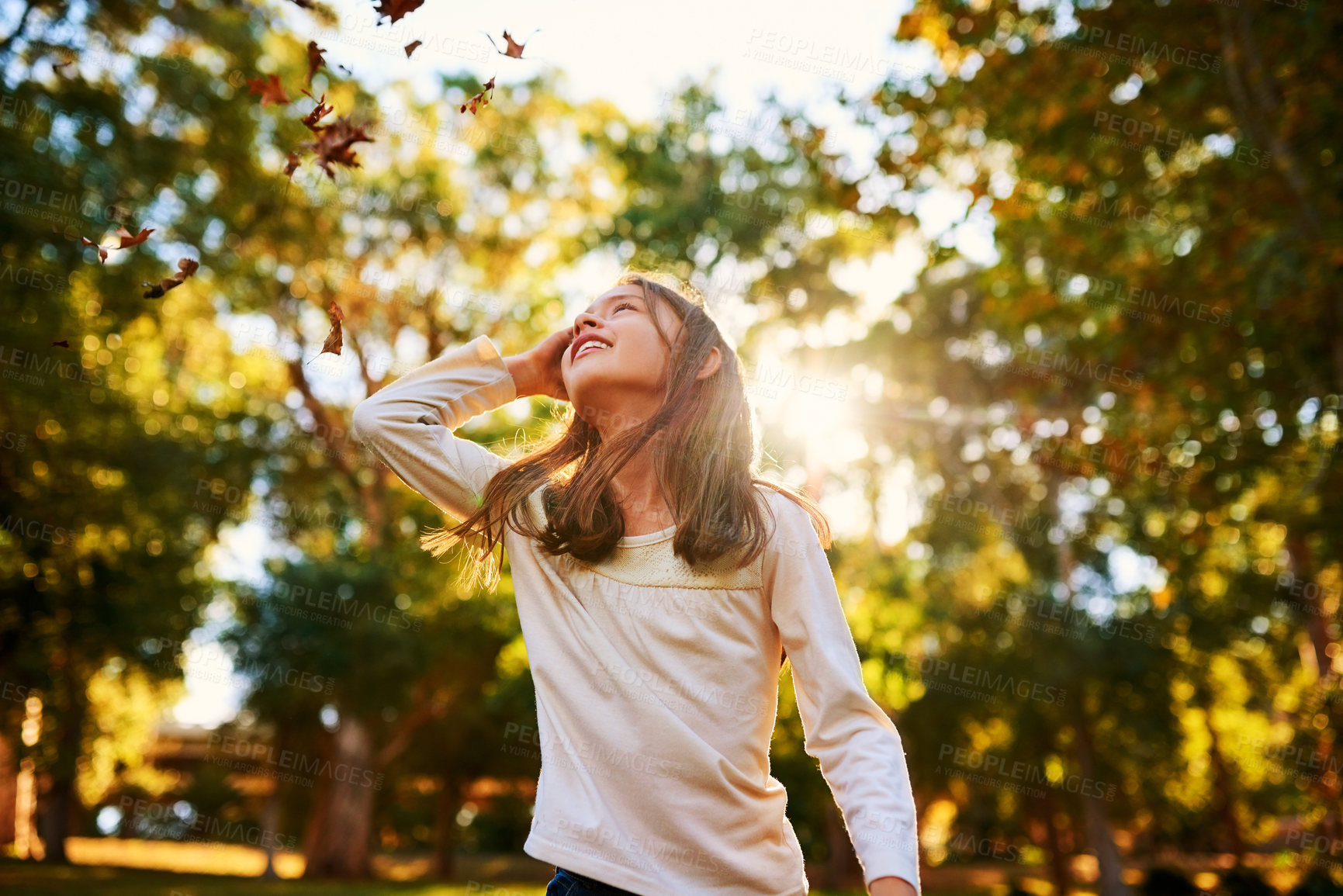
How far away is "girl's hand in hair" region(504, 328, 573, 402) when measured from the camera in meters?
2.58

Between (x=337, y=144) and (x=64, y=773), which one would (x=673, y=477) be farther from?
(x=64, y=773)

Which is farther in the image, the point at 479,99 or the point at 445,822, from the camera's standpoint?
the point at 445,822

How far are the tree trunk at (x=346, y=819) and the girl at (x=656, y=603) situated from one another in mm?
20647

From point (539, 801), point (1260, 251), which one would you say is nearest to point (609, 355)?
point (539, 801)

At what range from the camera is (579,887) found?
180cm

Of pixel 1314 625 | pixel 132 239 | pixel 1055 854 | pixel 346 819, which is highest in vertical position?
pixel 132 239

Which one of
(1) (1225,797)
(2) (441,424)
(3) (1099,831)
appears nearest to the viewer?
(2) (441,424)

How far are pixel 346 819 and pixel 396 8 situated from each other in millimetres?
22937

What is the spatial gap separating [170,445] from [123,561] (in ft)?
6.88

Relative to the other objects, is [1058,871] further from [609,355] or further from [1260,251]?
[609,355]

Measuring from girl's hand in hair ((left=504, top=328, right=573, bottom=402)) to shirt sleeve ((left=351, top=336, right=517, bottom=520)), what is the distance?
0.14 feet

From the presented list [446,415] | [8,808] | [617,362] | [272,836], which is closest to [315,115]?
[446,415]

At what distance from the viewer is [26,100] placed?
38.2ft

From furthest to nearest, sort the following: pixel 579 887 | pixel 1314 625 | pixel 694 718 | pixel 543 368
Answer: pixel 1314 625 → pixel 543 368 → pixel 694 718 → pixel 579 887
